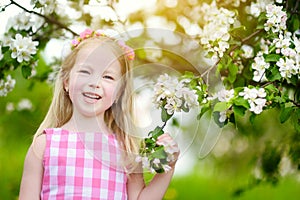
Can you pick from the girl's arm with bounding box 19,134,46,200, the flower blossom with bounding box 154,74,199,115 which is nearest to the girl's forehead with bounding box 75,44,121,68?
the flower blossom with bounding box 154,74,199,115

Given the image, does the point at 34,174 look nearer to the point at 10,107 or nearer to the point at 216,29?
the point at 216,29

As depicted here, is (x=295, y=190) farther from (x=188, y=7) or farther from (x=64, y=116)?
(x=64, y=116)

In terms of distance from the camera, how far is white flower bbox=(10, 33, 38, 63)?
8.10ft

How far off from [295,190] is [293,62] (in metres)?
2.88

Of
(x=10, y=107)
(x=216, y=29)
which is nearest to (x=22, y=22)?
(x=216, y=29)

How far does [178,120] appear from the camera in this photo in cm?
233

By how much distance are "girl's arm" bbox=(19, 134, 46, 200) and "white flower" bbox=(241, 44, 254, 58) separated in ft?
2.91

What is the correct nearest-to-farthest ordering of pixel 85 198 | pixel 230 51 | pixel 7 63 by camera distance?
pixel 85 198 → pixel 230 51 → pixel 7 63

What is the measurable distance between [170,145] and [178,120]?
31cm

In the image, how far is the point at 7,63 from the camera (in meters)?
2.72

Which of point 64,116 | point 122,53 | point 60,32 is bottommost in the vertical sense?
point 64,116

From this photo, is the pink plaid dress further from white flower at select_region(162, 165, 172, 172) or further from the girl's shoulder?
white flower at select_region(162, 165, 172, 172)

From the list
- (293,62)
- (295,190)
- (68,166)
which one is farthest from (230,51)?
(295,190)

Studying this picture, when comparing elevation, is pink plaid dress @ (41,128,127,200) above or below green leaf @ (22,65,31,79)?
below
